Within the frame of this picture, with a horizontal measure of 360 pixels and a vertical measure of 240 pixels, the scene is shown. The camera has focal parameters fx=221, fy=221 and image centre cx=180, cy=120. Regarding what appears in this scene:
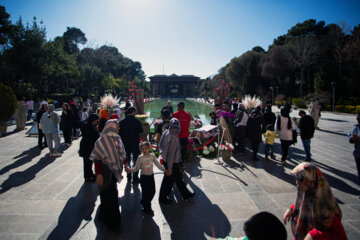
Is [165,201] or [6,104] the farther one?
[6,104]

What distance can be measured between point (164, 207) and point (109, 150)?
154cm

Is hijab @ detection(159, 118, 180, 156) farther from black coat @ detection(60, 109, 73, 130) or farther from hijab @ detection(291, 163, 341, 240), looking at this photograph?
black coat @ detection(60, 109, 73, 130)

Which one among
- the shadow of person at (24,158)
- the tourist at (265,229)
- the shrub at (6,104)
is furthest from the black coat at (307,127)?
the shrub at (6,104)

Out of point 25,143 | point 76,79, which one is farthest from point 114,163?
point 76,79

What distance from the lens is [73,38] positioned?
6500cm

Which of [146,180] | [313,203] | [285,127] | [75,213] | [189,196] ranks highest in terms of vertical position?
[285,127]

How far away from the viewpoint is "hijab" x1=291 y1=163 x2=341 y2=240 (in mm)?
1918

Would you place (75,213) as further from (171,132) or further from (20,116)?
(20,116)

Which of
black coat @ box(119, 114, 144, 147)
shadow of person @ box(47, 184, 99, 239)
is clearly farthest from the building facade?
shadow of person @ box(47, 184, 99, 239)

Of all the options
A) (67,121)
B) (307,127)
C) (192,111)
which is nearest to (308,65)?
(192,111)

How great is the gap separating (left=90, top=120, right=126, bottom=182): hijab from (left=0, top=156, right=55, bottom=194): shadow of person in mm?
3067

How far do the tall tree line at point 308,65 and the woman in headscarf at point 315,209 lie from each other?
28.7 m

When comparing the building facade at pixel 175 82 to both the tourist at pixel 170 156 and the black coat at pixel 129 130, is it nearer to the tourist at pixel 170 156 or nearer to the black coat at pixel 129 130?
the black coat at pixel 129 130

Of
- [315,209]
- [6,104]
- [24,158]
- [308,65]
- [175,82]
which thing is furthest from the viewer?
[175,82]
